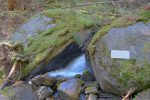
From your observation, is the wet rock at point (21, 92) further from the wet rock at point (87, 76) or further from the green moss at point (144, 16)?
the green moss at point (144, 16)

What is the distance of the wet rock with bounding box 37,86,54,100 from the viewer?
4852 mm

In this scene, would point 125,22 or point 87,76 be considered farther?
point 87,76

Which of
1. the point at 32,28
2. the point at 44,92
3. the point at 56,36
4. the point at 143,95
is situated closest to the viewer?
the point at 143,95

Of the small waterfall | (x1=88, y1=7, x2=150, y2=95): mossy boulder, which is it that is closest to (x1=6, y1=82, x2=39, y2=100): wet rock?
the small waterfall

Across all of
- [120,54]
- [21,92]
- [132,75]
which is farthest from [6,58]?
[132,75]

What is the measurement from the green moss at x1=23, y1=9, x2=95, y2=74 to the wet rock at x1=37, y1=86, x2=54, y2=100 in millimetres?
577

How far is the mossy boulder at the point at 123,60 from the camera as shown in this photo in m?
4.22

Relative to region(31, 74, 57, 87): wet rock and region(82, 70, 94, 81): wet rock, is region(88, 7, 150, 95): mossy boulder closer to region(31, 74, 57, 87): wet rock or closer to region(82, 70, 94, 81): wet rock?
region(82, 70, 94, 81): wet rock

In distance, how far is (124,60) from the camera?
14.3 feet

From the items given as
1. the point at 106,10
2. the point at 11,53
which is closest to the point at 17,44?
the point at 11,53

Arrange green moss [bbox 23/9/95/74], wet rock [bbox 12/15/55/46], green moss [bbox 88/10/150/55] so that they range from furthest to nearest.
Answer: wet rock [bbox 12/15/55/46], green moss [bbox 23/9/95/74], green moss [bbox 88/10/150/55]

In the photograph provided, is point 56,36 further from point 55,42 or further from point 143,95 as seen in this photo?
point 143,95

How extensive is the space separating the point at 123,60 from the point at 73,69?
1.44 metres

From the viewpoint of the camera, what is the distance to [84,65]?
564 cm
